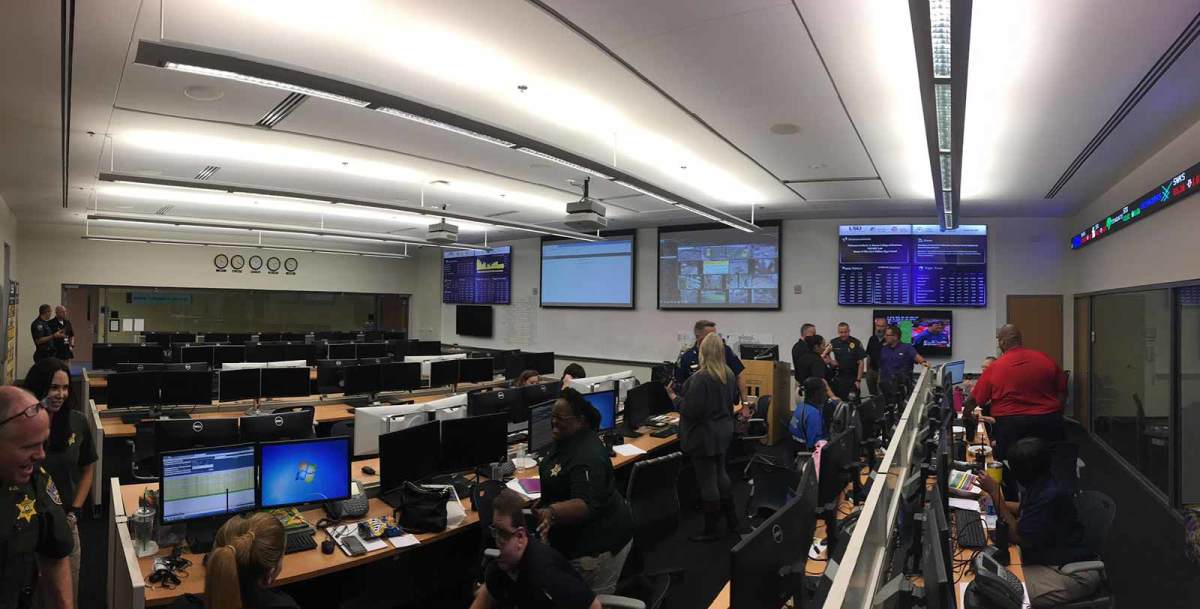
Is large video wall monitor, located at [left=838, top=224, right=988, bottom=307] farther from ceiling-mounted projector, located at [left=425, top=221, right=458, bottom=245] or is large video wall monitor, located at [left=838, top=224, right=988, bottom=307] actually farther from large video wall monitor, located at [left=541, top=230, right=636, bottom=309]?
ceiling-mounted projector, located at [left=425, top=221, right=458, bottom=245]

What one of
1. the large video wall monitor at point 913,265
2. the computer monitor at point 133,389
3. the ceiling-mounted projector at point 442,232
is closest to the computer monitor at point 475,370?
the ceiling-mounted projector at point 442,232

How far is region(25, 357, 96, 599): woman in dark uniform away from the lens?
9.55ft

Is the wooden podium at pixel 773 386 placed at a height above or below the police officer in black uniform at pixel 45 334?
below

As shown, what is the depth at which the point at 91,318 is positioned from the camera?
12.2 m

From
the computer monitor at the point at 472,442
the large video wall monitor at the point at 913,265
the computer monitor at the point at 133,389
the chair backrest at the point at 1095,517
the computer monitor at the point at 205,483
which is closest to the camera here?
the chair backrest at the point at 1095,517

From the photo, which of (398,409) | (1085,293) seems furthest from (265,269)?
(1085,293)

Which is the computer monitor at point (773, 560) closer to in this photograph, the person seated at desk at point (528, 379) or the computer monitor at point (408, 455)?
the computer monitor at point (408, 455)

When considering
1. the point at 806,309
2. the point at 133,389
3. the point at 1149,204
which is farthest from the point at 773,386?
the point at 133,389

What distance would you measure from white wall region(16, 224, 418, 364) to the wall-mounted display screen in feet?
39.0

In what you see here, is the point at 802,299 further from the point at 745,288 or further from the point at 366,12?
the point at 366,12

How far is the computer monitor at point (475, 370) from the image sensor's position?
25.2 feet

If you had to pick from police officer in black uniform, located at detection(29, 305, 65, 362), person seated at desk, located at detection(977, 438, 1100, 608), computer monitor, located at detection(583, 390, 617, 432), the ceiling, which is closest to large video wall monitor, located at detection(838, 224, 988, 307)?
the ceiling

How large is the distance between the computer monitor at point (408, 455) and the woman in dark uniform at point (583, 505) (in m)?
0.90

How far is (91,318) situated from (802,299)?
45.5 ft
